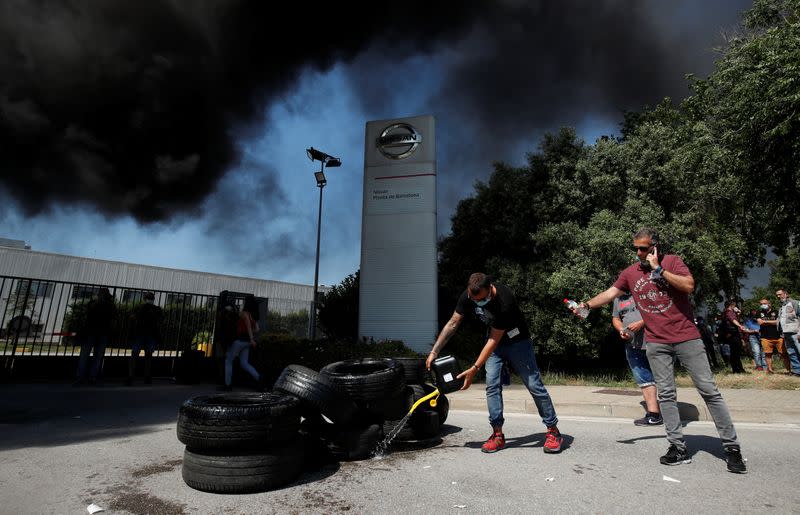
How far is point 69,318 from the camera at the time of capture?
1104cm

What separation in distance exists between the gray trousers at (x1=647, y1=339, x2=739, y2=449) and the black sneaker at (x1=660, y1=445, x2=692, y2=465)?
5cm

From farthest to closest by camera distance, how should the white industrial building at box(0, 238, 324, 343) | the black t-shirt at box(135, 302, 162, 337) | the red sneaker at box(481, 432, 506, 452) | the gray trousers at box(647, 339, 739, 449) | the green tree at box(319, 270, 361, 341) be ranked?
1. the green tree at box(319, 270, 361, 341)
2. the white industrial building at box(0, 238, 324, 343)
3. the black t-shirt at box(135, 302, 162, 337)
4. the red sneaker at box(481, 432, 506, 452)
5. the gray trousers at box(647, 339, 739, 449)

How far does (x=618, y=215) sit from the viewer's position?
1523 centimetres

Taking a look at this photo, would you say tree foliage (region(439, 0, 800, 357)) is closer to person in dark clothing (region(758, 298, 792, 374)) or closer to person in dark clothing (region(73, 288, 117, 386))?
person in dark clothing (region(758, 298, 792, 374))

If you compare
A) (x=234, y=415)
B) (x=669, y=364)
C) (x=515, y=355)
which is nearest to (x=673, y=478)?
(x=669, y=364)

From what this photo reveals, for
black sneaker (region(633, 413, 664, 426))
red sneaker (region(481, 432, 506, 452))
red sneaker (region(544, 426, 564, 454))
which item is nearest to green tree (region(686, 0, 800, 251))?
black sneaker (region(633, 413, 664, 426))

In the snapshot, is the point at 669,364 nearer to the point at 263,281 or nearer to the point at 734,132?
the point at 734,132

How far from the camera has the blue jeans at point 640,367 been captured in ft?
19.2

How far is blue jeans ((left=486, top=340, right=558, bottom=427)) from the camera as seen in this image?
446 cm

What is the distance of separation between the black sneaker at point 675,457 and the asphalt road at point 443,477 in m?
0.06

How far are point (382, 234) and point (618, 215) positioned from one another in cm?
825

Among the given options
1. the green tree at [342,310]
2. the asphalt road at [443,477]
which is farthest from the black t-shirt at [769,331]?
the green tree at [342,310]

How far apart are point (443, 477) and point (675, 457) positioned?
2133mm

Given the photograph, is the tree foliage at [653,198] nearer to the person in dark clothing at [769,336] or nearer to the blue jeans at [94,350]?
the person in dark clothing at [769,336]
